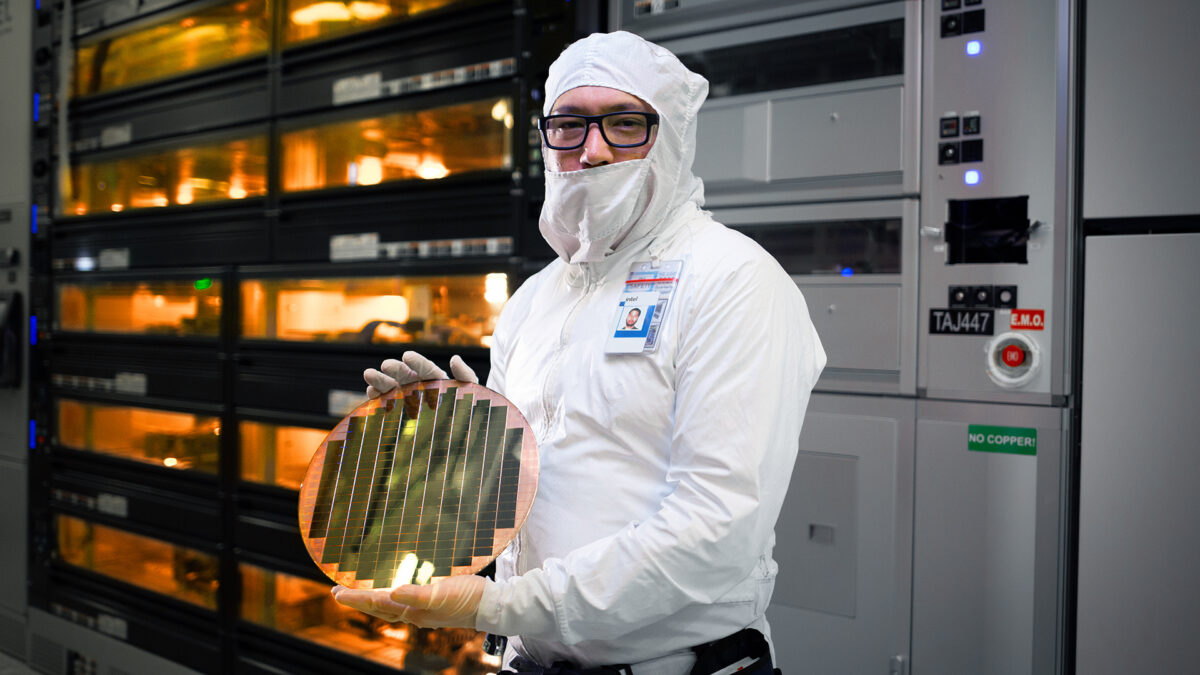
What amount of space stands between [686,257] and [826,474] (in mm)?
1113

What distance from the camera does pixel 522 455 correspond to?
1455 mm

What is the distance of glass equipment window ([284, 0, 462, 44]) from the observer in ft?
10.9

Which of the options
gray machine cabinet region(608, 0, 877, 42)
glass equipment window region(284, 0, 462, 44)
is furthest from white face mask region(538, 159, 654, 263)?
glass equipment window region(284, 0, 462, 44)

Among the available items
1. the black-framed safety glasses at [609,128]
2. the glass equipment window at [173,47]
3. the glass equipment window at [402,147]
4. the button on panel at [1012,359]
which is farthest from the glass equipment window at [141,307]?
the button on panel at [1012,359]

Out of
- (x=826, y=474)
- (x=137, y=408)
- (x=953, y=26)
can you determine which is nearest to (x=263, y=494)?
(x=137, y=408)

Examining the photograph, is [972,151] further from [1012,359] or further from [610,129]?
[610,129]

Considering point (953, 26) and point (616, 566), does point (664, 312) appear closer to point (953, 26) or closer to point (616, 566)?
point (616, 566)

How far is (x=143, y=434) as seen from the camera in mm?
4320

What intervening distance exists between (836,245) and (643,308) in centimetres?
110

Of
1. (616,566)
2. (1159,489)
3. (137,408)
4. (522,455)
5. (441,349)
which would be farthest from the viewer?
(137,408)

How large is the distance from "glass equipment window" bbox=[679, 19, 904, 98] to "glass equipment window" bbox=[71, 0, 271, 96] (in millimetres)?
2023

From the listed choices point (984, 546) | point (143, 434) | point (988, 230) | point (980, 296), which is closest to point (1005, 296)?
point (980, 296)

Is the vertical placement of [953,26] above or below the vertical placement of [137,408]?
above

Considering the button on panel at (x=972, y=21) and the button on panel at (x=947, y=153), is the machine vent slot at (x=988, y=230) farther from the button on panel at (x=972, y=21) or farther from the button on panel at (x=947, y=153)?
the button on panel at (x=972, y=21)
